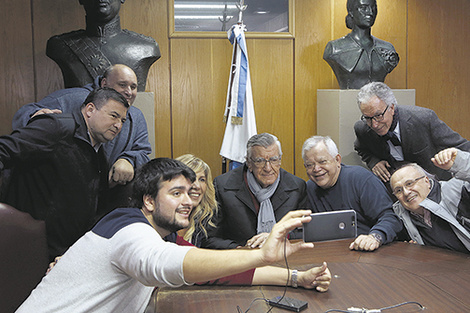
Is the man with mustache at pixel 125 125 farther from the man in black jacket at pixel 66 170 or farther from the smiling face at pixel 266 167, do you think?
the smiling face at pixel 266 167

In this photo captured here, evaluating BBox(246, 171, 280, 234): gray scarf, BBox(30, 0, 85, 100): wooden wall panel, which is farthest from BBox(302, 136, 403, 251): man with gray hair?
BBox(30, 0, 85, 100): wooden wall panel

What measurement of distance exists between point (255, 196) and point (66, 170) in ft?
3.23

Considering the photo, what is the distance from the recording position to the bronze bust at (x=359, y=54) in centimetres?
425

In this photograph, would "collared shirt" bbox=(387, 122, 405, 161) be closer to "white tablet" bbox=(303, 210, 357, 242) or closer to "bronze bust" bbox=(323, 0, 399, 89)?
"bronze bust" bbox=(323, 0, 399, 89)

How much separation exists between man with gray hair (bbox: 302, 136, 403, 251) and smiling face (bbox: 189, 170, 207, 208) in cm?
60

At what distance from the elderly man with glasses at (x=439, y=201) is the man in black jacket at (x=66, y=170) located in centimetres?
138

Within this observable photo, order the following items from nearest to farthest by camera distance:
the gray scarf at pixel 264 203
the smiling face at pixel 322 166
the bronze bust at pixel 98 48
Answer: the gray scarf at pixel 264 203 < the smiling face at pixel 322 166 < the bronze bust at pixel 98 48

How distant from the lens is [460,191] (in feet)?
7.97

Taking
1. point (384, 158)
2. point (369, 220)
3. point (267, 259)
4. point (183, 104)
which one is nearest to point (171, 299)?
point (267, 259)

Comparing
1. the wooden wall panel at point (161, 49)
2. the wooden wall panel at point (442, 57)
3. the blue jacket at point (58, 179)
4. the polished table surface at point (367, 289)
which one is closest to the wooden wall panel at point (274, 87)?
the wooden wall panel at point (161, 49)

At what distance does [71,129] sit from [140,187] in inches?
31.9

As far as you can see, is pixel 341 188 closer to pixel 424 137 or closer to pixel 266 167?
pixel 266 167

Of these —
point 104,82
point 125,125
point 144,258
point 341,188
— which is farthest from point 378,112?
point 144,258

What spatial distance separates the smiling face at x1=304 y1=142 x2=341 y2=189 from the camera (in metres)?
2.93
